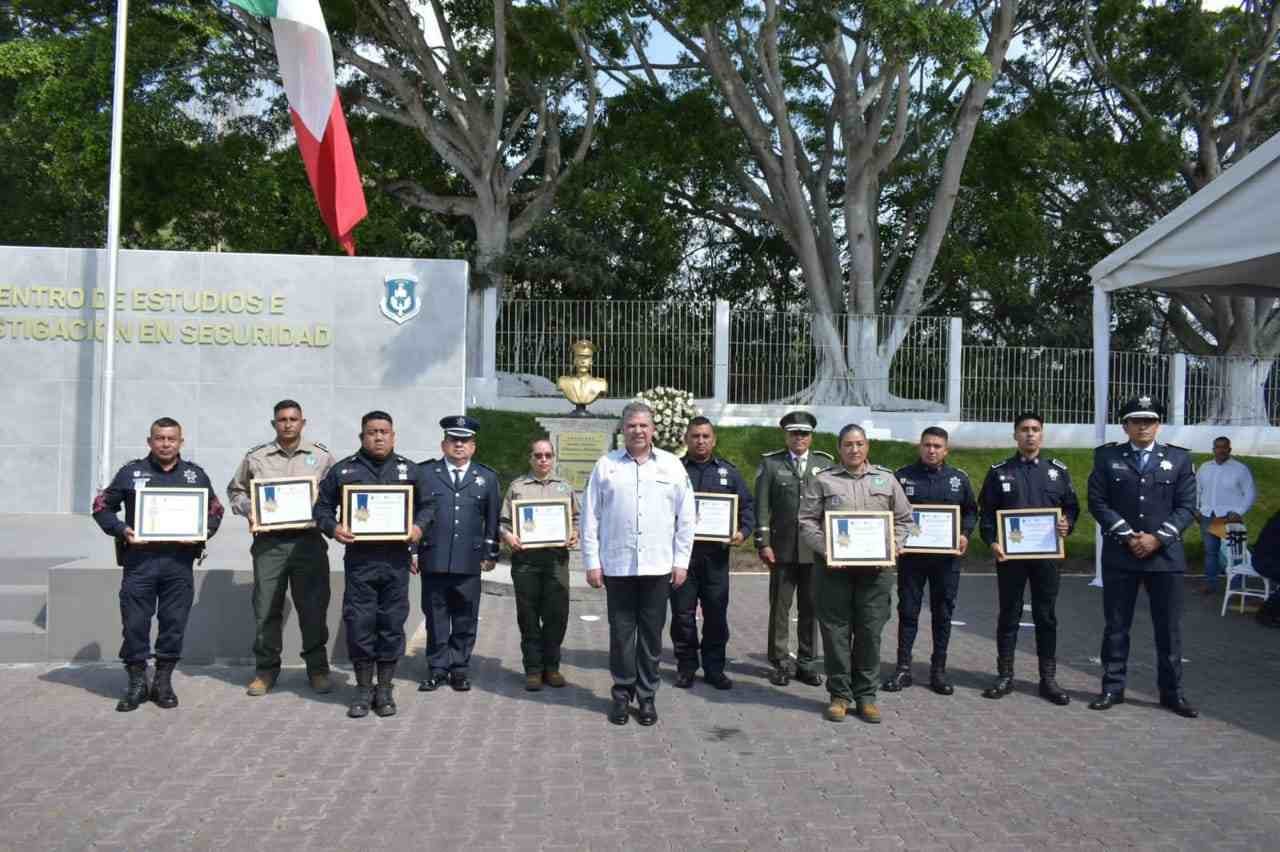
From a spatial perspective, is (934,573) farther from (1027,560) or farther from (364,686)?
(364,686)

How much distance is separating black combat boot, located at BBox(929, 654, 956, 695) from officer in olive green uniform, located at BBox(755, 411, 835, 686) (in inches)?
29.5

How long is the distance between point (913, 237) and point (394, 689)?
→ 21.5 m

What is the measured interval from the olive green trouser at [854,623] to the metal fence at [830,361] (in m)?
12.8

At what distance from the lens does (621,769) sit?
18.6 feet

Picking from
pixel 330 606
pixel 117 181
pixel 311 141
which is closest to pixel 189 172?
pixel 117 181

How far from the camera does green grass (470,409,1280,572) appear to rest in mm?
17703

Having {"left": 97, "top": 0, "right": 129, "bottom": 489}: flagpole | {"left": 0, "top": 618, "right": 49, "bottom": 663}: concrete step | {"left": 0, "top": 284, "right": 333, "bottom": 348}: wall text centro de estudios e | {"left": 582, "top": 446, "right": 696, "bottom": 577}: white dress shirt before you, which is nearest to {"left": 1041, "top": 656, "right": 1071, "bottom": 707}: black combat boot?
{"left": 582, "top": 446, "right": 696, "bottom": 577}: white dress shirt

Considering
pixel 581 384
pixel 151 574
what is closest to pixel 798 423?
pixel 151 574

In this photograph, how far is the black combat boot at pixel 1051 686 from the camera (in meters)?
7.14

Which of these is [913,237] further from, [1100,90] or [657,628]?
[657,628]

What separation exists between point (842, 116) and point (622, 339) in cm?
542

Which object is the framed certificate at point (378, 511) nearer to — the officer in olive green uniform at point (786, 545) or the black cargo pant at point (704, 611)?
the black cargo pant at point (704, 611)

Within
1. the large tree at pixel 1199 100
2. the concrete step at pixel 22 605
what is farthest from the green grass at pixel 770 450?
the concrete step at pixel 22 605

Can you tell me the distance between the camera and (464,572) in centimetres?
727
